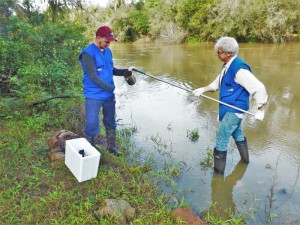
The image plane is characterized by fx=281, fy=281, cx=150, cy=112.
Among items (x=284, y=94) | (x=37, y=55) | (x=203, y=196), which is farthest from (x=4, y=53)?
(x=284, y=94)

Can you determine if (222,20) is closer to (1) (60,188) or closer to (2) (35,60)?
(2) (35,60)

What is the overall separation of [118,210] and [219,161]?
1.48 metres

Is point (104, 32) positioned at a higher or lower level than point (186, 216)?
higher

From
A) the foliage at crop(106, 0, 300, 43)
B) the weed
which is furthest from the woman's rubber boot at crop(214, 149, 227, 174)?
the foliage at crop(106, 0, 300, 43)

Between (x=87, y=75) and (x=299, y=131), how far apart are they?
3.72 meters

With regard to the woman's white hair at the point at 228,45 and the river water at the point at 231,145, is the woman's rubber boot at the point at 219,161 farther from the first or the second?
the woman's white hair at the point at 228,45

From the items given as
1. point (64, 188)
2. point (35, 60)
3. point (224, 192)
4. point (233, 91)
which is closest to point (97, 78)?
point (64, 188)

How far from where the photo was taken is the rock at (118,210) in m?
2.55

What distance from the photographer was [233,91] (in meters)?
3.23

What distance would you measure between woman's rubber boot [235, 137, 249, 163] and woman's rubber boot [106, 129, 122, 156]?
5.21ft

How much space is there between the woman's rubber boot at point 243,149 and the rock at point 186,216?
136 centimetres

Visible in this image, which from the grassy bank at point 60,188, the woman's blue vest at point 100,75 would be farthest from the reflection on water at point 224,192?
the woman's blue vest at point 100,75

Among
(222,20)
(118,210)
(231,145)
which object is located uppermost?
(222,20)

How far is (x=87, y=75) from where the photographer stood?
331cm
